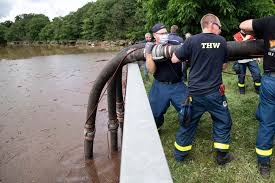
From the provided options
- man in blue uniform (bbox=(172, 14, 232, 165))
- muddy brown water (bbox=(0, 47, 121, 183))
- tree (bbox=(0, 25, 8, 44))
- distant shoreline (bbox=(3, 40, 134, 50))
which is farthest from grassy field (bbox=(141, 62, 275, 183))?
tree (bbox=(0, 25, 8, 44))

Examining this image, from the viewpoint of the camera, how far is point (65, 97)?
13117 millimetres

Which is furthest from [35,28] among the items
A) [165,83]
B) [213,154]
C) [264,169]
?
[264,169]

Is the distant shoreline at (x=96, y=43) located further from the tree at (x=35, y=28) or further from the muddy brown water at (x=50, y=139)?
the muddy brown water at (x=50, y=139)

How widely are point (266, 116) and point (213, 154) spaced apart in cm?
110

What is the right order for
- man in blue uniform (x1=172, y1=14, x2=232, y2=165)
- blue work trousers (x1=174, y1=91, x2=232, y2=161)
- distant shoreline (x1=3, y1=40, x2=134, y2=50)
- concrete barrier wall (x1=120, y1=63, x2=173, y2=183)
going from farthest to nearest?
1. distant shoreline (x1=3, y1=40, x2=134, y2=50)
2. blue work trousers (x1=174, y1=91, x2=232, y2=161)
3. man in blue uniform (x1=172, y1=14, x2=232, y2=165)
4. concrete barrier wall (x1=120, y1=63, x2=173, y2=183)

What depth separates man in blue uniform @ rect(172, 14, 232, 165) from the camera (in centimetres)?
377

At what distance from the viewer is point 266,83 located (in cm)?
363

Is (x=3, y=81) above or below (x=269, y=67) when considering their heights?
below

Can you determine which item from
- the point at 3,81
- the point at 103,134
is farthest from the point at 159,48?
the point at 3,81

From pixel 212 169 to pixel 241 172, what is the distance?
13.3 inches

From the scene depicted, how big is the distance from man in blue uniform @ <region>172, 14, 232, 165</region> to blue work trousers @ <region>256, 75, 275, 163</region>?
387 millimetres

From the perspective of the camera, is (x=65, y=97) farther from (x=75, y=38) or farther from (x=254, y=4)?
(x=75, y=38)

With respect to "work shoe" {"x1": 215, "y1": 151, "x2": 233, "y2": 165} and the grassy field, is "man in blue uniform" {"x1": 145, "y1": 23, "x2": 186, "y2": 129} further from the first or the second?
"work shoe" {"x1": 215, "y1": 151, "x2": 233, "y2": 165}

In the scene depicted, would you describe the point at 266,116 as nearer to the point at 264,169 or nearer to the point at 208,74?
the point at 264,169
